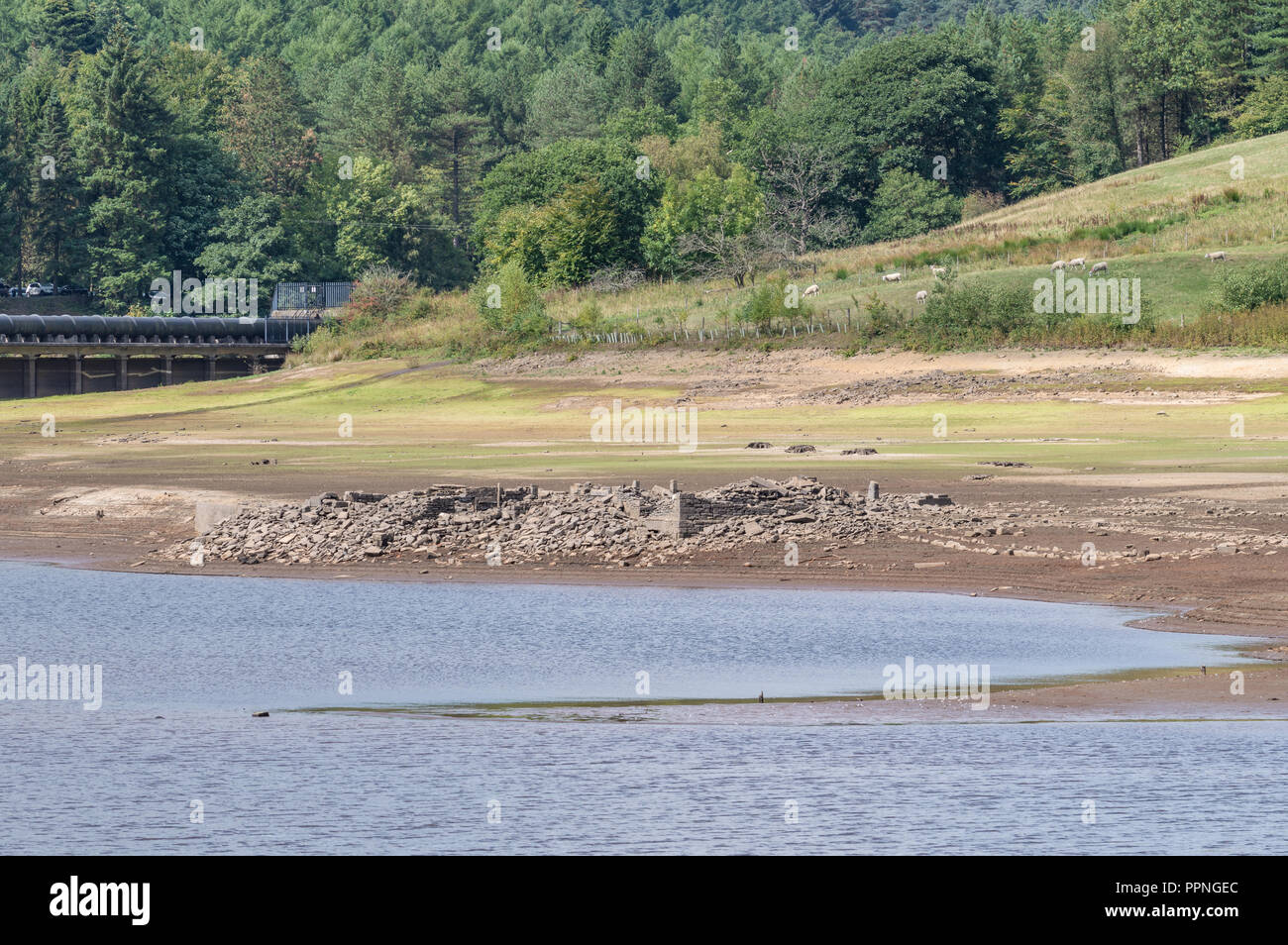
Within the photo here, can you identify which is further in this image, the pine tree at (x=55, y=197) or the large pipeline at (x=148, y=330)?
the pine tree at (x=55, y=197)

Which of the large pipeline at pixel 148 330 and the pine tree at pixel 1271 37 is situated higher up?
the pine tree at pixel 1271 37

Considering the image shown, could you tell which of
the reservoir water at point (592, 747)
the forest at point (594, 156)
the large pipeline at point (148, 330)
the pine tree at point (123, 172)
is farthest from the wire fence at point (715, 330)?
the pine tree at point (123, 172)

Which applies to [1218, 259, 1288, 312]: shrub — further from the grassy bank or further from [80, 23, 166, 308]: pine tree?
[80, 23, 166, 308]: pine tree

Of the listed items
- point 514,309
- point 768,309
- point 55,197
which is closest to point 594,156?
point 514,309

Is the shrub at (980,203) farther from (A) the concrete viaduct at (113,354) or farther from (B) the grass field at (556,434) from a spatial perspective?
(B) the grass field at (556,434)

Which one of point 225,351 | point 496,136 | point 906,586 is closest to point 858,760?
point 906,586

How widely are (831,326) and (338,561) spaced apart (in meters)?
43.6

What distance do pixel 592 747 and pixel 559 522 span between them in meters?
16.5

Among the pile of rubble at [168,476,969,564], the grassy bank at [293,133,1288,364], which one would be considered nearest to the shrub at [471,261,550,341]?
the grassy bank at [293,133,1288,364]

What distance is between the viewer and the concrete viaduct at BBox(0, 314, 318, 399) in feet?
312

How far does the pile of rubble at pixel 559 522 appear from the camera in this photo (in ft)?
110

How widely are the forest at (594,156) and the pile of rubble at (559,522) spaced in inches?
2550

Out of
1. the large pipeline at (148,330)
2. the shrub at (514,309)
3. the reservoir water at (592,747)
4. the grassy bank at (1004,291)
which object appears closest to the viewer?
the reservoir water at (592,747)
